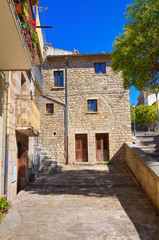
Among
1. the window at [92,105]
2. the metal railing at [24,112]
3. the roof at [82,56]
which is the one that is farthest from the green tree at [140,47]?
the roof at [82,56]

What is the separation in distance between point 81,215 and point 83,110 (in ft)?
30.2

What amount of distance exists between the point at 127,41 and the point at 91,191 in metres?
5.17

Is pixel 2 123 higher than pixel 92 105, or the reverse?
pixel 92 105

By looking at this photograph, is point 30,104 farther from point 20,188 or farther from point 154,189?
point 154,189

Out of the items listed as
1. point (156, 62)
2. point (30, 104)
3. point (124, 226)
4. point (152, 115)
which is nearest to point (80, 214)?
point (124, 226)

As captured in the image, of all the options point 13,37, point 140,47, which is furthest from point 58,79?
point 13,37

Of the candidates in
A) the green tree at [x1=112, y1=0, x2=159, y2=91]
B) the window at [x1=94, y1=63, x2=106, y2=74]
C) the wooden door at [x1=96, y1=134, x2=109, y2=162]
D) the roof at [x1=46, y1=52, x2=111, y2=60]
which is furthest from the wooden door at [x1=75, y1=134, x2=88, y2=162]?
the green tree at [x1=112, y1=0, x2=159, y2=91]

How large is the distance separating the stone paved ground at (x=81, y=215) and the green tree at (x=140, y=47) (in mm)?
3851

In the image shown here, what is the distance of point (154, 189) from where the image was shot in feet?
16.1

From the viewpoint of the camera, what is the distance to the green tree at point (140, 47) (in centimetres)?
625

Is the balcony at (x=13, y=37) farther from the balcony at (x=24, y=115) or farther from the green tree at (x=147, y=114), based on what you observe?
the green tree at (x=147, y=114)

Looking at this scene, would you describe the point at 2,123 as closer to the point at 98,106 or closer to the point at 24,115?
the point at 24,115

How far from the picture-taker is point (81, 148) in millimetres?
13188

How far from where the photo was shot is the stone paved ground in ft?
12.1
